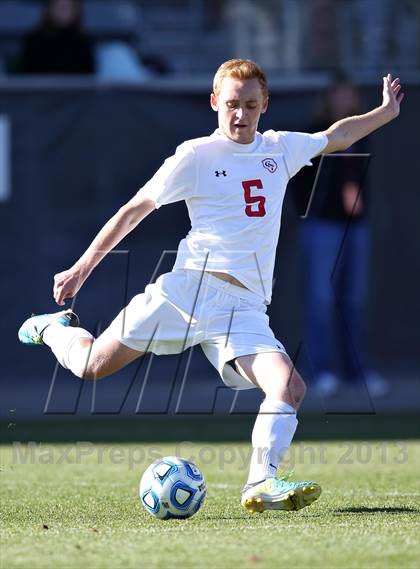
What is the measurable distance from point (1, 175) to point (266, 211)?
5.67 metres

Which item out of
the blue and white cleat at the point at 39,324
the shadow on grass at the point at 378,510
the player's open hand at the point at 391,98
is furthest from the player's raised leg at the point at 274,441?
the player's open hand at the point at 391,98

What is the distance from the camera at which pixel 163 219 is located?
35.7ft

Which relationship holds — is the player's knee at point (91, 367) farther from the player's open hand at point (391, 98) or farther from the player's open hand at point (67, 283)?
the player's open hand at point (391, 98)

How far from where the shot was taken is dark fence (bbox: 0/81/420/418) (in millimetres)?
10836

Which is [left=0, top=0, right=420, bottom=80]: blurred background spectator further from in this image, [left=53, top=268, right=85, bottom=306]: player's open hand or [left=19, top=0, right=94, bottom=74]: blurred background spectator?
[left=53, top=268, right=85, bottom=306]: player's open hand

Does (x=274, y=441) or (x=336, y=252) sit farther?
(x=336, y=252)

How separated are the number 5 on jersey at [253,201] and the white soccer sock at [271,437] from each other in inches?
34.6

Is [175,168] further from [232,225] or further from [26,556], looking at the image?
[26,556]

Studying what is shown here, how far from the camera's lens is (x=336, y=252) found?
10.7 m

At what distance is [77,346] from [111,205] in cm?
Result: 504

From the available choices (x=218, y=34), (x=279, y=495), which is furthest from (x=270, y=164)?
(x=218, y=34)

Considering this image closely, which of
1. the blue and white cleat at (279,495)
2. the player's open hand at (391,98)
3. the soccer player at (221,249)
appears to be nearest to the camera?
the blue and white cleat at (279,495)

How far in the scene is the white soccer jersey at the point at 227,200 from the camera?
221 inches

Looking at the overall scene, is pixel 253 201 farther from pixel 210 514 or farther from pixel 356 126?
pixel 210 514
